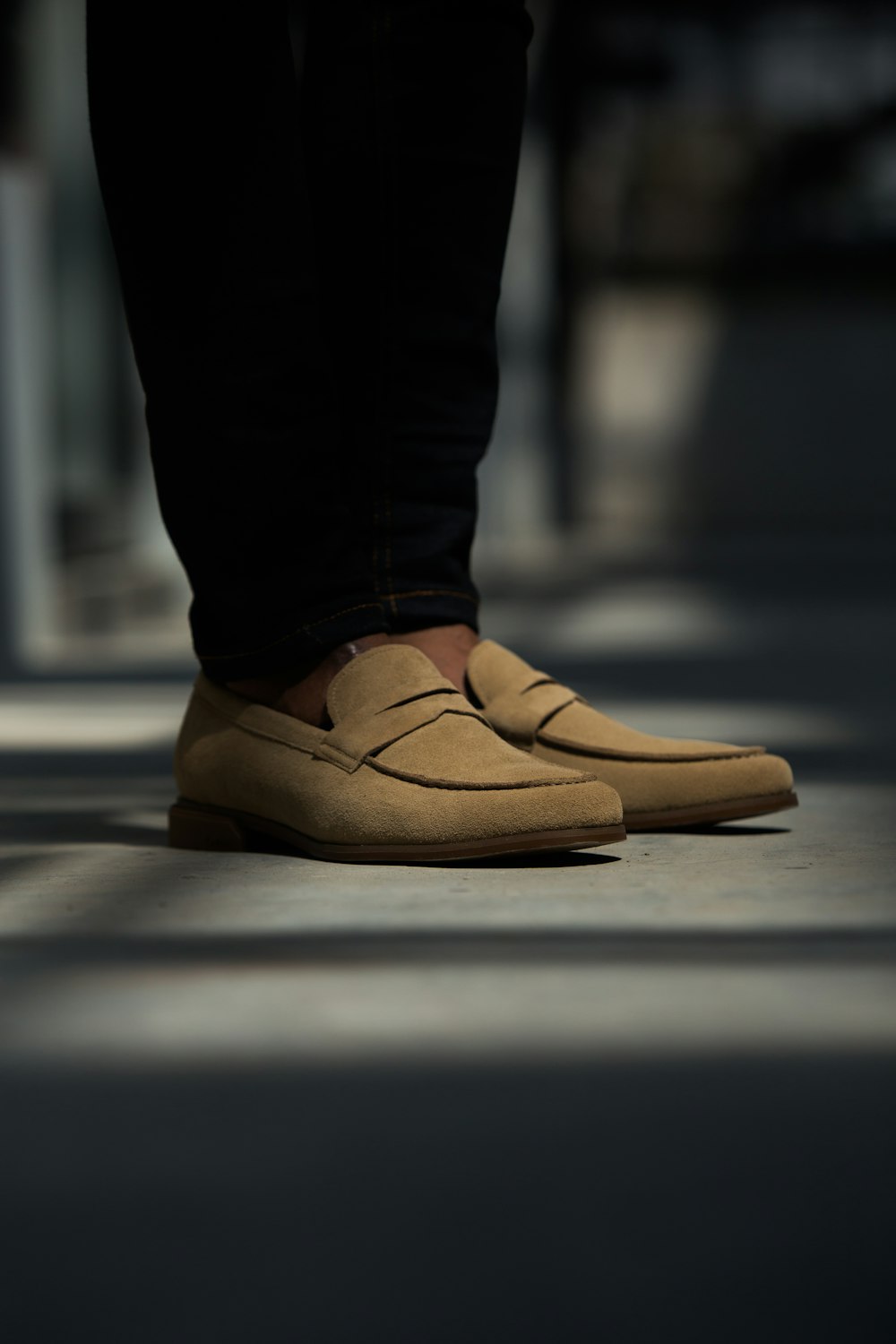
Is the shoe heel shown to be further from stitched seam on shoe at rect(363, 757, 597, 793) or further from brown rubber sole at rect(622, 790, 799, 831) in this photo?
brown rubber sole at rect(622, 790, 799, 831)

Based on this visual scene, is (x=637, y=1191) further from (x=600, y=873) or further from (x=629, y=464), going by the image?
(x=629, y=464)

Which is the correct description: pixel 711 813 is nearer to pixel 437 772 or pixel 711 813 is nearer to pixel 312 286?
pixel 437 772

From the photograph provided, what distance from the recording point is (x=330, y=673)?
87cm

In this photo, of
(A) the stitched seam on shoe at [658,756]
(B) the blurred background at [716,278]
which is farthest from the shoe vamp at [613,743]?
(B) the blurred background at [716,278]

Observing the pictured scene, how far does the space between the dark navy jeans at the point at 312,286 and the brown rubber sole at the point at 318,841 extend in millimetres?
82

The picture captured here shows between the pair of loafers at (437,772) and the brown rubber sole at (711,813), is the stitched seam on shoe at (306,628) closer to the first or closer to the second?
the pair of loafers at (437,772)

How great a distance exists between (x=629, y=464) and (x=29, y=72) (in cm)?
411

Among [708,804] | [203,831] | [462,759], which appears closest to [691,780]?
[708,804]

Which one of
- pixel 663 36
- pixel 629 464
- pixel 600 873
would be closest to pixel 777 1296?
pixel 600 873

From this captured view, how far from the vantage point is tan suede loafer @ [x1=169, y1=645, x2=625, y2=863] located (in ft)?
2.57

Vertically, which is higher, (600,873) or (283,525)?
(283,525)

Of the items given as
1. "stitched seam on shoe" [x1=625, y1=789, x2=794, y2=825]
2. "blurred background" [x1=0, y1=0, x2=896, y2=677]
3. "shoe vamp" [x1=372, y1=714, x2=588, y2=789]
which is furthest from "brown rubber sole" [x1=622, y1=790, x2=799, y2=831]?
"blurred background" [x1=0, y1=0, x2=896, y2=677]

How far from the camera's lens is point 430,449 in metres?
0.92

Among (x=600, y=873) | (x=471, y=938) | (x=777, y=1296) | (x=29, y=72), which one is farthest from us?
(x=29, y=72)
